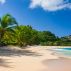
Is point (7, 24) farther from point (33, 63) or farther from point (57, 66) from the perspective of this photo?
point (57, 66)

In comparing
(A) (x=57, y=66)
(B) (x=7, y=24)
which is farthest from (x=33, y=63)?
(B) (x=7, y=24)

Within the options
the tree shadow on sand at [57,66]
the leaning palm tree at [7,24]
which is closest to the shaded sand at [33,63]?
the tree shadow on sand at [57,66]

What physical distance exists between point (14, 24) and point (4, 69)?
62.1 feet

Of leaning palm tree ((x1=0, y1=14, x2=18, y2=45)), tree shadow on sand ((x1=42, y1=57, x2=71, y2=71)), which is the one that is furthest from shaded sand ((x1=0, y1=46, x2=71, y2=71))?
leaning palm tree ((x1=0, y1=14, x2=18, y2=45))

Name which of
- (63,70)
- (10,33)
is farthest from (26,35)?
(63,70)

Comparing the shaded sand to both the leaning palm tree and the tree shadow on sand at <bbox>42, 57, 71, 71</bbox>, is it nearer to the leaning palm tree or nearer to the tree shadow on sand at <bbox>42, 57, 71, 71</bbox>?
the tree shadow on sand at <bbox>42, 57, 71, 71</bbox>

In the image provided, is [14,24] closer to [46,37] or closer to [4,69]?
[4,69]

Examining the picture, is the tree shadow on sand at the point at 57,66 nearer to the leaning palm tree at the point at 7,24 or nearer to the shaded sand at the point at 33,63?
the shaded sand at the point at 33,63

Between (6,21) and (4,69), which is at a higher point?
(6,21)

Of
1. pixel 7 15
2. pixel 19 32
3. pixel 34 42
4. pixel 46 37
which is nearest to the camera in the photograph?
pixel 7 15

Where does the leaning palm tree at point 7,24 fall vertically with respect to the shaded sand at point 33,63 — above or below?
above

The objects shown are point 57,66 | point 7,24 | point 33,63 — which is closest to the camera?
point 57,66

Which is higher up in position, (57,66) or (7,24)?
(7,24)

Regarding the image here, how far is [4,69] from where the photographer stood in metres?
10.1
